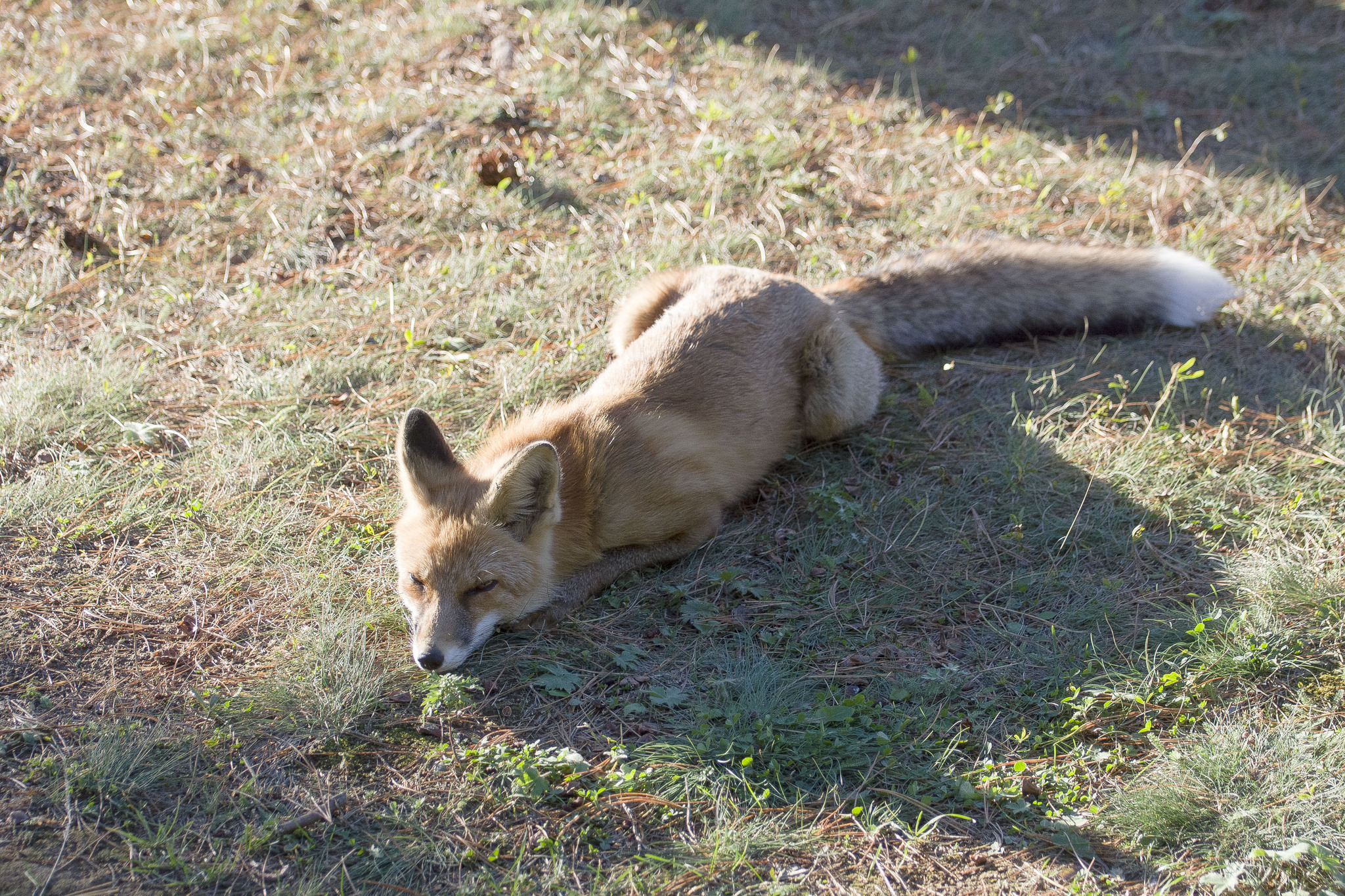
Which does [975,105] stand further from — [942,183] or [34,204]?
[34,204]

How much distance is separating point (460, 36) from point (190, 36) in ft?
9.03

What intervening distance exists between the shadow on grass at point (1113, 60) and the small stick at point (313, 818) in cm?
774

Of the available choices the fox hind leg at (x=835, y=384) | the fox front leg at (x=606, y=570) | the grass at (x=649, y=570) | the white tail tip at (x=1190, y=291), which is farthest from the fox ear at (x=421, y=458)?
the white tail tip at (x=1190, y=291)

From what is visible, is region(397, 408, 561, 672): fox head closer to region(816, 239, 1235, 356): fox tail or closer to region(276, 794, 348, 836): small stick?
region(276, 794, 348, 836): small stick

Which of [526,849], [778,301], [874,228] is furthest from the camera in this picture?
[874,228]

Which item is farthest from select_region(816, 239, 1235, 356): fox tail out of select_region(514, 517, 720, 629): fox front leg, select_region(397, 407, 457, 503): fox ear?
select_region(397, 407, 457, 503): fox ear

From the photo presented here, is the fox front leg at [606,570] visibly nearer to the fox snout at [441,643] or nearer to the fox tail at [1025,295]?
the fox snout at [441,643]

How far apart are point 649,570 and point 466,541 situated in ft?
3.33

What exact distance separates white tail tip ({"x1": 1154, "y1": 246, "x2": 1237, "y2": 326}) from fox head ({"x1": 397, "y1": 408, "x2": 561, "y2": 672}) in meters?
4.27

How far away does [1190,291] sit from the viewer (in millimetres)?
5863

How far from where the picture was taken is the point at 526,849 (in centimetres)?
300

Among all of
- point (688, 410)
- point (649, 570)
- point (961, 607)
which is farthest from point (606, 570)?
point (961, 607)

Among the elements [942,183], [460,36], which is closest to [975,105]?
[942,183]

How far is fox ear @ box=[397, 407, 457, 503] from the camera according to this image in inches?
159
